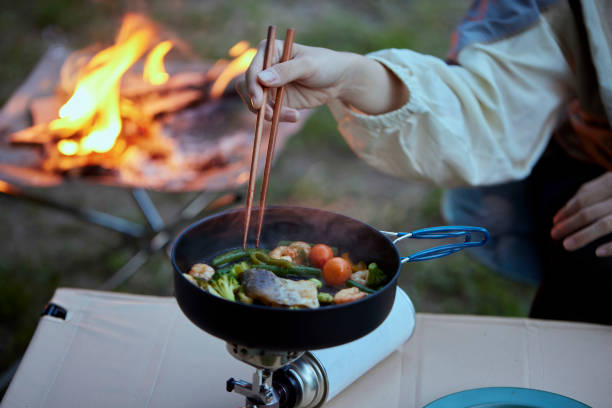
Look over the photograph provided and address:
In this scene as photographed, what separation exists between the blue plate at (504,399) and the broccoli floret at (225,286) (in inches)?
18.1

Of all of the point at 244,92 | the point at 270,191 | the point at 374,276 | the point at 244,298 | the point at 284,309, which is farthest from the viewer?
the point at 270,191

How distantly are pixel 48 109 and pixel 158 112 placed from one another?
1.28 ft

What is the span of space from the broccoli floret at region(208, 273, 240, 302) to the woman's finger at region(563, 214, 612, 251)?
91cm

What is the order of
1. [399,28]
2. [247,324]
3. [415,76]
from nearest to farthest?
[247,324], [415,76], [399,28]

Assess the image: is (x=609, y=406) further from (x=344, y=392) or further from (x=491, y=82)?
(x=491, y=82)

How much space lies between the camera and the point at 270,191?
3.28 metres

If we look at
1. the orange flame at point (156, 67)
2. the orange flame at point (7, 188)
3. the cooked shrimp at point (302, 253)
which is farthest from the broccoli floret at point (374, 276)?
the orange flame at point (156, 67)

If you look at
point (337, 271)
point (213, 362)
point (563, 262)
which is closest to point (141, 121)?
point (213, 362)

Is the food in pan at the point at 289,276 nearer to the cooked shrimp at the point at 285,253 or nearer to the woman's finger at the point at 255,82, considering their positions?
the cooked shrimp at the point at 285,253

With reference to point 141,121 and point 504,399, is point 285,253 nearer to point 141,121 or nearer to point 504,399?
point 504,399

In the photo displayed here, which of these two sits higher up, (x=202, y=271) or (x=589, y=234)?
(x=589, y=234)

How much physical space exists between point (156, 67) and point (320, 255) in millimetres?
1616

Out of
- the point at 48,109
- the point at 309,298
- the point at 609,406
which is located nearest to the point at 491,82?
the point at 609,406

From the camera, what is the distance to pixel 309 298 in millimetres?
891
